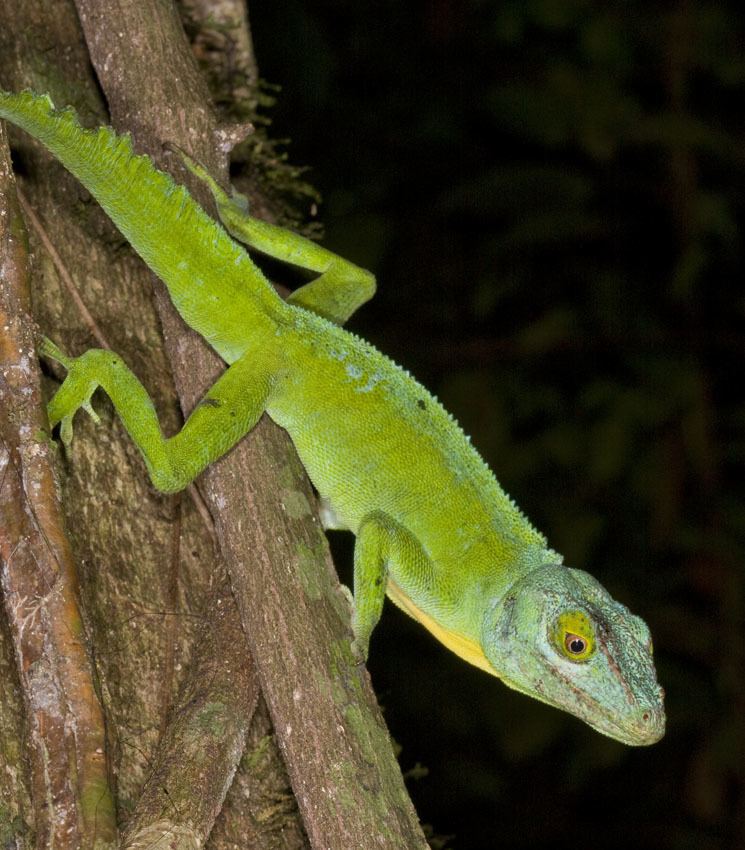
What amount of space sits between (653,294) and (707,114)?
4.06 feet

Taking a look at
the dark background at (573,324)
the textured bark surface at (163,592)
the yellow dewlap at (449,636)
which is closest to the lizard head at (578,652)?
the yellow dewlap at (449,636)

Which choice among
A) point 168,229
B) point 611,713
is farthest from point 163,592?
point 611,713

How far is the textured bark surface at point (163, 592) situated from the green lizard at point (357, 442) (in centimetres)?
12

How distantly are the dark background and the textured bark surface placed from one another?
3.21 metres

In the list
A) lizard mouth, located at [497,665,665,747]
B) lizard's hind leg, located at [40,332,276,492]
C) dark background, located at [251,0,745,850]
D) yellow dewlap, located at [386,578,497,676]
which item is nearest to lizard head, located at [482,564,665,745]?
lizard mouth, located at [497,665,665,747]

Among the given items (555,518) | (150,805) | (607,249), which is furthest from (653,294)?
(150,805)

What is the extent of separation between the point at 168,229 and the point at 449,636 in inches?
61.9

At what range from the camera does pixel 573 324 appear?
677 cm

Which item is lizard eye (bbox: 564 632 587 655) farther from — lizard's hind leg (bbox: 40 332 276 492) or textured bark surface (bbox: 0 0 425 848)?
lizard's hind leg (bbox: 40 332 276 492)

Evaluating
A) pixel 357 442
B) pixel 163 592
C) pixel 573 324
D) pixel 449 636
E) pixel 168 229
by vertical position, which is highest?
pixel 573 324

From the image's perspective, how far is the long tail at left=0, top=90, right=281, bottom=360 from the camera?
278 cm

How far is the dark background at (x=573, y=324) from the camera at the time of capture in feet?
21.3

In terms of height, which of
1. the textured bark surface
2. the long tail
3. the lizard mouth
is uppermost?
the long tail

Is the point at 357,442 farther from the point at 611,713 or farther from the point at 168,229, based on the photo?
the point at 611,713
